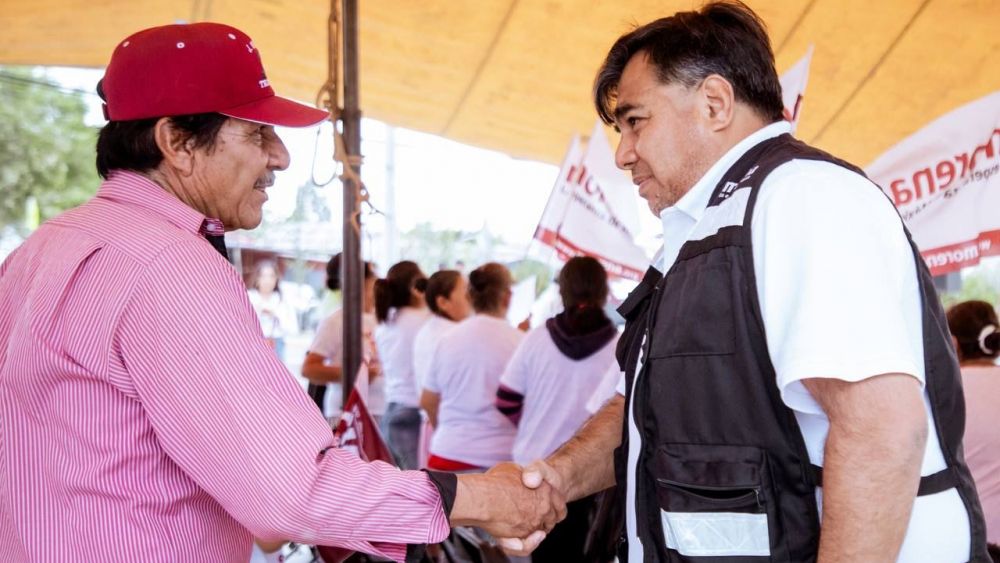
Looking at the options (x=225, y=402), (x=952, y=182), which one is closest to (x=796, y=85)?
(x=952, y=182)

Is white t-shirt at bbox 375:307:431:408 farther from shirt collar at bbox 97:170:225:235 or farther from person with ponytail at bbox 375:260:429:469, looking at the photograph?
shirt collar at bbox 97:170:225:235

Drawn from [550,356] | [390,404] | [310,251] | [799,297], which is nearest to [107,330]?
[799,297]

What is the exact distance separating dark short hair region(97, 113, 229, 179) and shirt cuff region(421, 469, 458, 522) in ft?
2.24

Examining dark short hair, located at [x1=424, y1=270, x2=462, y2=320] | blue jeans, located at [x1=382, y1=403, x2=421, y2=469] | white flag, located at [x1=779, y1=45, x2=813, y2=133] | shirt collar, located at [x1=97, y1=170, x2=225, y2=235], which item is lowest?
blue jeans, located at [x1=382, y1=403, x2=421, y2=469]

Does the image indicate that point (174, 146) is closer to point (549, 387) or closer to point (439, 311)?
point (549, 387)

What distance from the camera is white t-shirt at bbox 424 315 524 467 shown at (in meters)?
4.88

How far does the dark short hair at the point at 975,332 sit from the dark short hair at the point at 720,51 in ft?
6.93

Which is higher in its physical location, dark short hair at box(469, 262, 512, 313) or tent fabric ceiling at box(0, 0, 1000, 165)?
tent fabric ceiling at box(0, 0, 1000, 165)

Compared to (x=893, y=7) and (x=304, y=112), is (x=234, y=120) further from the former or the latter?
(x=893, y=7)

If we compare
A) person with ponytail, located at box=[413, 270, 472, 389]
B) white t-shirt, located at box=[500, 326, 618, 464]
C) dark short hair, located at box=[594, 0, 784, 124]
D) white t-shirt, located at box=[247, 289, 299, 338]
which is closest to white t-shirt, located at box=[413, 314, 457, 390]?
person with ponytail, located at box=[413, 270, 472, 389]

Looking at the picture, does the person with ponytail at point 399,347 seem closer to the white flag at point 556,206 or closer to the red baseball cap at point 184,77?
the white flag at point 556,206

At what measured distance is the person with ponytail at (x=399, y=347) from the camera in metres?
5.95

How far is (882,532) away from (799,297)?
13.5 inches

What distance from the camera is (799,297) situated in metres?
1.35
